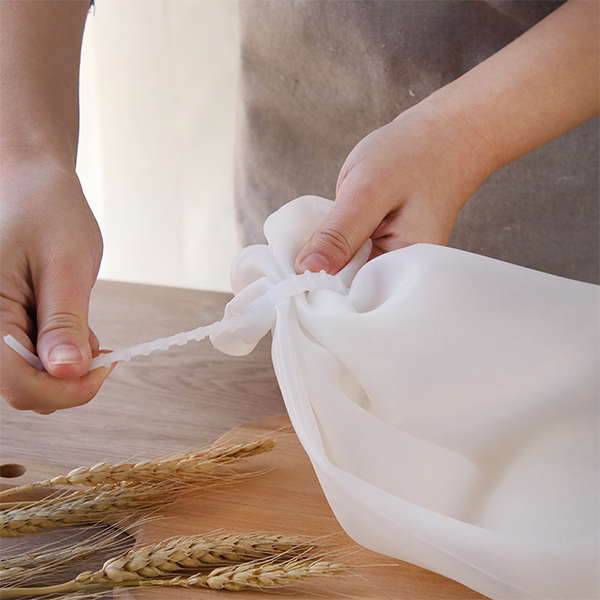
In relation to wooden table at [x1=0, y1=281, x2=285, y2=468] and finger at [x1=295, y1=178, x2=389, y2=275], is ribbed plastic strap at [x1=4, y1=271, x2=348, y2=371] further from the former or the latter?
wooden table at [x1=0, y1=281, x2=285, y2=468]

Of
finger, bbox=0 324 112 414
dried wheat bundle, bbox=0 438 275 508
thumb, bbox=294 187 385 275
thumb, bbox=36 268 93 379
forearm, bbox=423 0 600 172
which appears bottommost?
dried wheat bundle, bbox=0 438 275 508

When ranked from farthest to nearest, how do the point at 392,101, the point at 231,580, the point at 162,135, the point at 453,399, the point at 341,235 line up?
the point at 162,135
the point at 392,101
the point at 341,235
the point at 453,399
the point at 231,580

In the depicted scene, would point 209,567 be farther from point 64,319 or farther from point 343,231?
point 343,231

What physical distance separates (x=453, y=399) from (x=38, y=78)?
0.69m

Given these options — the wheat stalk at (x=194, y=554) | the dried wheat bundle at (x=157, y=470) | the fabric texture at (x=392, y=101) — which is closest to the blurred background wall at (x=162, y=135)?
the fabric texture at (x=392, y=101)

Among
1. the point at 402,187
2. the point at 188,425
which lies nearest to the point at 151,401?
the point at 188,425

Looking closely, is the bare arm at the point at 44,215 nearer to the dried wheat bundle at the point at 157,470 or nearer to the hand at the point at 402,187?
the dried wheat bundle at the point at 157,470

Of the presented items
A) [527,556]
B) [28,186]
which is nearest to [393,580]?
[527,556]

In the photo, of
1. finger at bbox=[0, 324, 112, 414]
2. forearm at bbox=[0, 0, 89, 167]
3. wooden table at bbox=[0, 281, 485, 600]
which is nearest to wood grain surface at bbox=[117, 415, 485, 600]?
wooden table at bbox=[0, 281, 485, 600]

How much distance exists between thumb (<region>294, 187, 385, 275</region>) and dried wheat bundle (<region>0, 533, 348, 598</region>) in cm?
33

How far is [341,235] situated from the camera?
0.81 m

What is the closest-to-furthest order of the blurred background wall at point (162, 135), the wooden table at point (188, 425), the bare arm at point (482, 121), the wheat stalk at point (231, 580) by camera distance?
the wheat stalk at point (231, 580)
the wooden table at point (188, 425)
the bare arm at point (482, 121)
the blurred background wall at point (162, 135)

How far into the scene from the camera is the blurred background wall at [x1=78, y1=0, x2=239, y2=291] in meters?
2.73

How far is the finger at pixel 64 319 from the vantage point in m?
0.64
